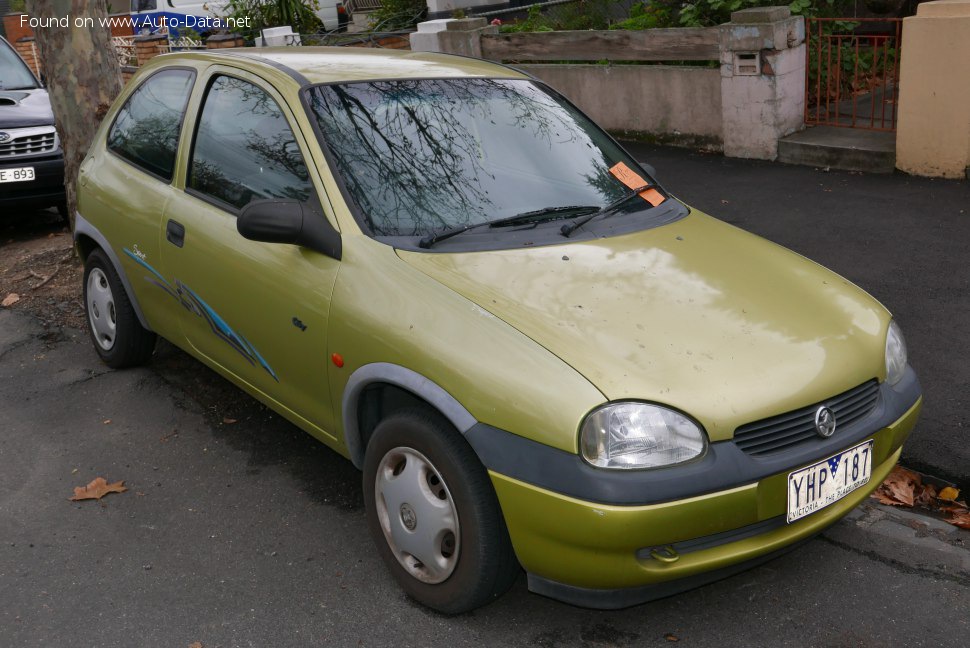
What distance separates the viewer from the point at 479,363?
3.25m

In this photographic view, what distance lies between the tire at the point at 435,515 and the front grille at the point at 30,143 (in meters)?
7.79

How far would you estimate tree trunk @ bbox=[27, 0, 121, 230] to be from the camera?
328 inches

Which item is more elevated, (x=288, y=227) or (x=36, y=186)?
(x=288, y=227)

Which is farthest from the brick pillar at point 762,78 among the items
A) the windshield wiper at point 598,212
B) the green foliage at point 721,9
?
the windshield wiper at point 598,212

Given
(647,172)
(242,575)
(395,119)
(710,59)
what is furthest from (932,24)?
(242,575)

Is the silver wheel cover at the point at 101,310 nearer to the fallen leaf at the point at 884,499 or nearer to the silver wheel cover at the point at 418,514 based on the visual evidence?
the silver wheel cover at the point at 418,514

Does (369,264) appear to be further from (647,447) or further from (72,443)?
(72,443)

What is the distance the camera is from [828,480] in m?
3.31

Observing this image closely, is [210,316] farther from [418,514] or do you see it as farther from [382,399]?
[418,514]

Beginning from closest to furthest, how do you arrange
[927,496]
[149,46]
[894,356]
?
[894,356] → [927,496] → [149,46]

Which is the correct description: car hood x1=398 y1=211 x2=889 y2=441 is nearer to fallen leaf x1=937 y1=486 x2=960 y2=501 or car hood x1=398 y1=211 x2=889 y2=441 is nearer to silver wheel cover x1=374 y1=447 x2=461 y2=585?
silver wheel cover x1=374 y1=447 x2=461 y2=585

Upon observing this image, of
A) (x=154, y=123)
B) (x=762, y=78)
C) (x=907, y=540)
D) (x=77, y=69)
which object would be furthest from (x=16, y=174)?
(x=907, y=540)

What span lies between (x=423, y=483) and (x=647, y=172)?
2.05 metres

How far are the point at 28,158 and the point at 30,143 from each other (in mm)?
213
